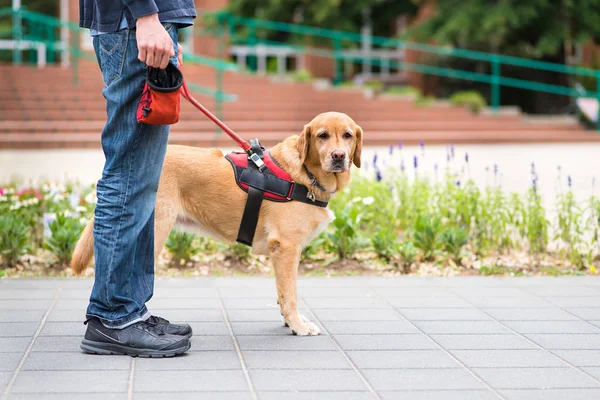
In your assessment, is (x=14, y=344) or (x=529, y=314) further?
(x=529, y=314)

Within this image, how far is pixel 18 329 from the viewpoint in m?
4.38

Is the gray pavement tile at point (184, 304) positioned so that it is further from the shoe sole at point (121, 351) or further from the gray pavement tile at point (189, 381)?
the gray pavement tile at point (189, 381)

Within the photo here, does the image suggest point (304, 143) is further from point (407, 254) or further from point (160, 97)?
point (407, 254)

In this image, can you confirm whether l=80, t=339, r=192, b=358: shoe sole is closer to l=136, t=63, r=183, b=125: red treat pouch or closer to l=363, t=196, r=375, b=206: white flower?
l=136, t=63, r=183, b=125: red treat pouch

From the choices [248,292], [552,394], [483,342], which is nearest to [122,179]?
[248,292]

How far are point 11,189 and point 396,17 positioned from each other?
21.1 metres

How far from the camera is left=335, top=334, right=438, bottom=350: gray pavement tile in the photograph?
417 centimetres

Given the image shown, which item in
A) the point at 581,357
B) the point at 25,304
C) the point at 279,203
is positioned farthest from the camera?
the point at 25,304

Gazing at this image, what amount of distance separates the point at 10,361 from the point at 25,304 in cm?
126

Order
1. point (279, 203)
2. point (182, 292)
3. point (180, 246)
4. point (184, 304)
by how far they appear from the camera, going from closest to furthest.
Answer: point (279, 203) < point (184, 304) < point (182, 292) < point (180, 246)

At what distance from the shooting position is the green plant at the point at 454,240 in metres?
6.30

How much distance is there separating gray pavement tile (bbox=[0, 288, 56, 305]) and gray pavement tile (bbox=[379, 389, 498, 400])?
2525mm

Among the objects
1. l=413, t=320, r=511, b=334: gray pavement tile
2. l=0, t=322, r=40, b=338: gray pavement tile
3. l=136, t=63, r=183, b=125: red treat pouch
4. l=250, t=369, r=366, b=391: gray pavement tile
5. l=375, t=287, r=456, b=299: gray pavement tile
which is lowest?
l=413, t=320, r=511, b=334: gray pavement tile

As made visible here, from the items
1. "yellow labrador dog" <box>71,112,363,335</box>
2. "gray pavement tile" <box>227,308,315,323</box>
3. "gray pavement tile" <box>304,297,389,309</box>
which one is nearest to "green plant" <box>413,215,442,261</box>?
"gray pavement tile" <box>304,297,389,309</box>
